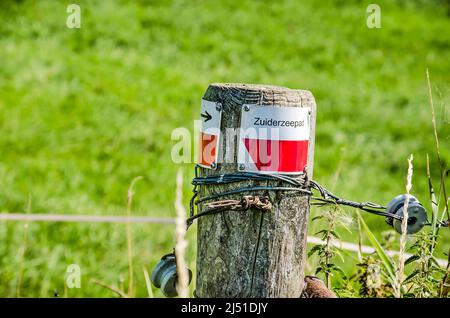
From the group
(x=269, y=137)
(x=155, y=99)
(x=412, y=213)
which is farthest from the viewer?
(x=155, y=99)

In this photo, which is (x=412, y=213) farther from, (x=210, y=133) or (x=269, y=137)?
(x=210, y=133)

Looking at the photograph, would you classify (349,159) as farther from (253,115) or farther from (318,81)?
(253,115)

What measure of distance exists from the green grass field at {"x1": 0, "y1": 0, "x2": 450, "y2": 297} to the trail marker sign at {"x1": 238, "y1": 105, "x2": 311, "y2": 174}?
230 centimetres

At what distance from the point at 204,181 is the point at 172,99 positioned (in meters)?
6.00

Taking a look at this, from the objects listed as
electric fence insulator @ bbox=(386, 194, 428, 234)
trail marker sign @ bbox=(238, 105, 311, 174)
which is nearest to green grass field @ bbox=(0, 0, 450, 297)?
electric fence insulator @ bbox=(386, 194, 428, 234)

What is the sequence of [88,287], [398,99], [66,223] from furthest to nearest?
[398,99], [66,223], [88,287]

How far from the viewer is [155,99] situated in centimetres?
779

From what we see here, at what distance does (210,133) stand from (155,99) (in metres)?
5.94

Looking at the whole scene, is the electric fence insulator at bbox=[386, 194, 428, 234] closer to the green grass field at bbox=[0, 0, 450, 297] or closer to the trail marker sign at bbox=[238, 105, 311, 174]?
the trail marker sign at bbox=[238, 105, 311, 174]

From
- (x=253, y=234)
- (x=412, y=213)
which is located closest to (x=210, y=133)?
(x=253, y=234)

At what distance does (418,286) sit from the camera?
2.15 meters

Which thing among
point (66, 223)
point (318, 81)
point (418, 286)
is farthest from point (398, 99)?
point (418, 286)

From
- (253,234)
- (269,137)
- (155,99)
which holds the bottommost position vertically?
(253,234)

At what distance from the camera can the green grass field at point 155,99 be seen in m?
4.98
